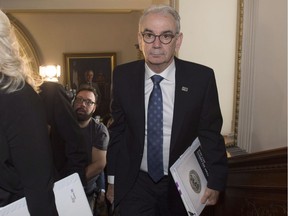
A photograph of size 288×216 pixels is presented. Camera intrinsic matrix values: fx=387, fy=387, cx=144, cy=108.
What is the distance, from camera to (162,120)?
6.56 feet

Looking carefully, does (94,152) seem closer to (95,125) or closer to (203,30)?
(95,125)

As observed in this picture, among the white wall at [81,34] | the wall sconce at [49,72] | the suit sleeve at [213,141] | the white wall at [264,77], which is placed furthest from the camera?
the white wall at [81,34]

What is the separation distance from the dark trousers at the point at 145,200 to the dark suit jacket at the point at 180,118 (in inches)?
2.1

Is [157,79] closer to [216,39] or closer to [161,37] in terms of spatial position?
[161,37]

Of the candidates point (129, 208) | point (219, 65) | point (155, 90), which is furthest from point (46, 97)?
point (219, 65)

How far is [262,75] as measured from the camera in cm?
207

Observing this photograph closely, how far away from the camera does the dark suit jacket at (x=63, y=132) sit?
2059 mm

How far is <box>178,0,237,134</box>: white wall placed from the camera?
10.9 ft

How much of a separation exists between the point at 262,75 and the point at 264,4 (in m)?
0.38

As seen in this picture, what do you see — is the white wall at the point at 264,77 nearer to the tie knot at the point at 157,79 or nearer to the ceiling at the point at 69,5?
the tie knot at the point at 157,79

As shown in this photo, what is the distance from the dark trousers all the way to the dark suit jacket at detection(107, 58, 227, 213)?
0.05 meters

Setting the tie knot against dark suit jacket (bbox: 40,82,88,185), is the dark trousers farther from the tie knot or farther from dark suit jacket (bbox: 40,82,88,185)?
the tie knot

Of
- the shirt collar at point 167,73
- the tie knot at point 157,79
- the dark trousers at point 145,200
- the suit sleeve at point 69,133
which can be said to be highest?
the shirt collar at point 167,73

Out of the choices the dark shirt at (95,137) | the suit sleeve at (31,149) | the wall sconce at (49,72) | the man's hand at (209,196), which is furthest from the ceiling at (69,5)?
the suit sleeve at (31,149)
